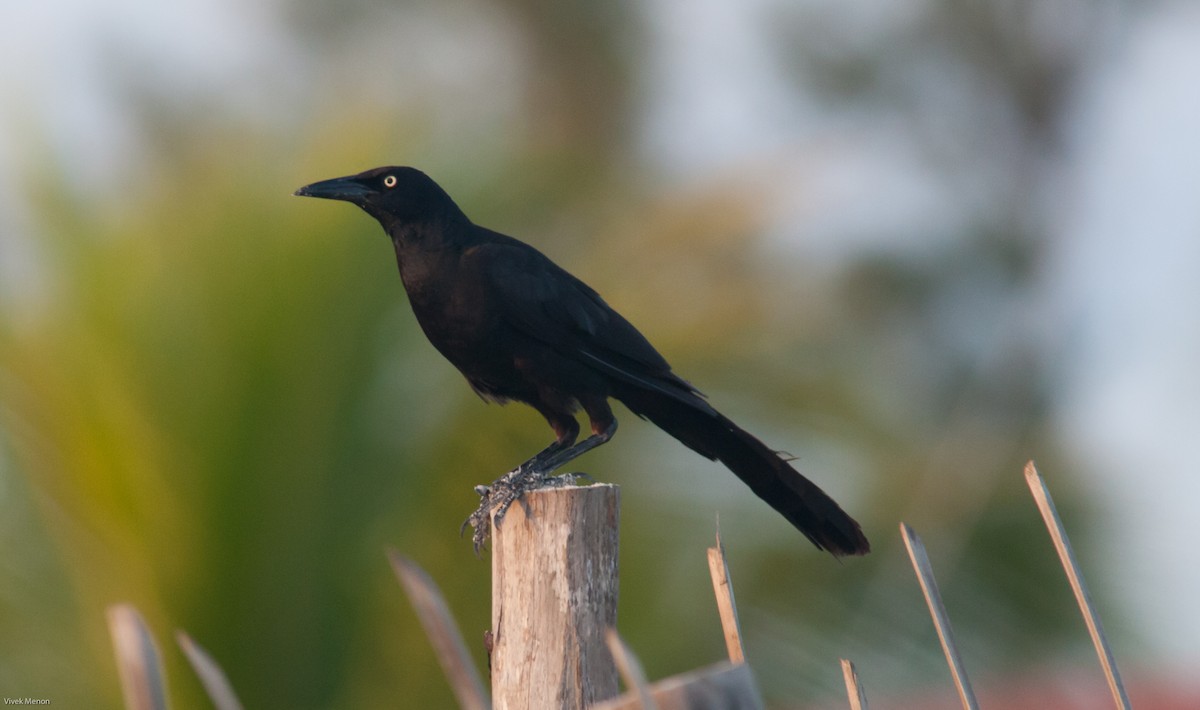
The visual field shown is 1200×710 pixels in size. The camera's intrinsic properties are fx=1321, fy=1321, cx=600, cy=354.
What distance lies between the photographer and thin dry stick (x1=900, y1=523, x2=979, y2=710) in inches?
83.3

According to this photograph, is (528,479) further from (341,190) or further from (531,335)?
(341,190)

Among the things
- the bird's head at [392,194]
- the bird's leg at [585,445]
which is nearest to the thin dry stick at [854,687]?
the bird's leg at [585,445]

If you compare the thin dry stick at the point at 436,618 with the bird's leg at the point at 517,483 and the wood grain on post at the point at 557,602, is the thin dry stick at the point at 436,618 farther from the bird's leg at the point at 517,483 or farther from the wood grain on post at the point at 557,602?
the bird's leg at the point at 517,483

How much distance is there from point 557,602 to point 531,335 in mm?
1206

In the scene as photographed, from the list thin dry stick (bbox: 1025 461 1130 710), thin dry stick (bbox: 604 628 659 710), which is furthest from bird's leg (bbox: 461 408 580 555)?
thin dry stick (bbox: 604 628 659 710)

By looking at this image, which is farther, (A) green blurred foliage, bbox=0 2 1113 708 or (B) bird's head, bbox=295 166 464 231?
(A) green blurred foliage, bbox=0 2 1113 708

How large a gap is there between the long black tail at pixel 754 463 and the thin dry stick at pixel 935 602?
3.39 ft

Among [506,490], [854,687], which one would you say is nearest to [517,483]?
[506,490]

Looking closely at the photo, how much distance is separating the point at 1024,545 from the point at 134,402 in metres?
4.41

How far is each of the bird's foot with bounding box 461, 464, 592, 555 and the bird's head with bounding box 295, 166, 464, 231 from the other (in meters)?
0.89

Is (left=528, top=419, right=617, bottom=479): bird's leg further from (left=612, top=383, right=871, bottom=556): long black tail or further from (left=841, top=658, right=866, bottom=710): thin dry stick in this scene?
(left=841, top=658, right=866, bottom=710): thin dry stick

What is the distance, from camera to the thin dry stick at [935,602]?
6.94 ft

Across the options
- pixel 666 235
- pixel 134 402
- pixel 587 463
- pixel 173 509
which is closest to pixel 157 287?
pixel 134 402

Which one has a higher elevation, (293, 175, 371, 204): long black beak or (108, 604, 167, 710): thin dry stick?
(293, 175, 371, 204): long black beak
